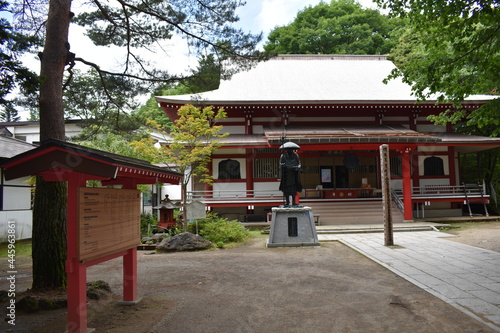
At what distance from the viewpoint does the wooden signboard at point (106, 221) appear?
388 centimetres

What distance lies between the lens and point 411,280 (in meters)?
6.09

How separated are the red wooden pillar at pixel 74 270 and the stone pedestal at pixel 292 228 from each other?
6.84 meters

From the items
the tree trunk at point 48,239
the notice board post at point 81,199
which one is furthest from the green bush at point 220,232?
the notice board post at point 81,199

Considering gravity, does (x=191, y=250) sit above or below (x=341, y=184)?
below

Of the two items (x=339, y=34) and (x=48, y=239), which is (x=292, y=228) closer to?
(x=48, y=239)

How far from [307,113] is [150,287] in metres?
13.9

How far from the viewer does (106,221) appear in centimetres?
436

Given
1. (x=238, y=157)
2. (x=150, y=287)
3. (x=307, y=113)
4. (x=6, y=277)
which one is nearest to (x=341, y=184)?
(x=307, y=113)

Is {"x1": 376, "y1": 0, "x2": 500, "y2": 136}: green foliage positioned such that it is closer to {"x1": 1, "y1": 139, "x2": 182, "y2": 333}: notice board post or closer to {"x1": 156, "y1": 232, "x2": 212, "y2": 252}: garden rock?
{"x1": 1, "y1": 139, "x2": 182, "y2": 333}: notice board post

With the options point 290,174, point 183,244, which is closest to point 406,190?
point 290,174

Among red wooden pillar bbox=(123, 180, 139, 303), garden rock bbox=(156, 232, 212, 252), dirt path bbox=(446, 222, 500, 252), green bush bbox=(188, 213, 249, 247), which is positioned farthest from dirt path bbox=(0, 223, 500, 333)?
dirt path bbox=(446, 222, 500, 252)

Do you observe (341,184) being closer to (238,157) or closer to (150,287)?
(238,157)

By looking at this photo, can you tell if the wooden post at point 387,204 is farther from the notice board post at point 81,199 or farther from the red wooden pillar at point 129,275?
the notice board post at point 81,199

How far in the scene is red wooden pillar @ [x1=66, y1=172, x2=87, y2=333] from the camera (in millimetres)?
3791
